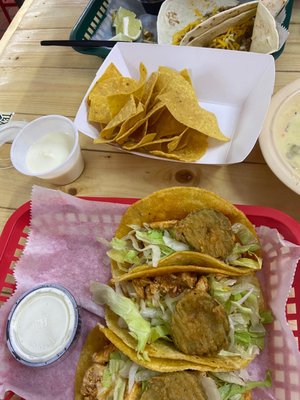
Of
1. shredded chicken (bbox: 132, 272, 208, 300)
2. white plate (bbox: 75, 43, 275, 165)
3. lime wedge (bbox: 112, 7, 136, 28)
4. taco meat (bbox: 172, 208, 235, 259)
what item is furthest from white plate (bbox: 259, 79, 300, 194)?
lime wedge (bbox: 112, 7, 136, 28)

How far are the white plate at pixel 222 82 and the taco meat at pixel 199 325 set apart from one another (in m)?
0.51

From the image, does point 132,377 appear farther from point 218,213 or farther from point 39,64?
point 39,64

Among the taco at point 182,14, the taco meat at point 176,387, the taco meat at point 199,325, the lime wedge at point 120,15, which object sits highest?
the lime wedge at point 120,15

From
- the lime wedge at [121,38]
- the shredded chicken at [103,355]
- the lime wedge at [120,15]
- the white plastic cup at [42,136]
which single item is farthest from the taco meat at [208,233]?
the lime wedge at [120,15]

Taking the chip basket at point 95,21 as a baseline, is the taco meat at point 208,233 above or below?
below

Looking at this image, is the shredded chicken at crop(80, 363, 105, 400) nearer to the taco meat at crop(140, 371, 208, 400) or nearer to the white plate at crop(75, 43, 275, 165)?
the taco meat at crop(140, 371, 208, 400)

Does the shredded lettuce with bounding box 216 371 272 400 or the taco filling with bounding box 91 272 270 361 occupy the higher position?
the taco filling with bounding box 91 272 270 361

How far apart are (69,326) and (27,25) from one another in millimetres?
1667

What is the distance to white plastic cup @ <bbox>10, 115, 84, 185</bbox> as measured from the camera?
143 cm

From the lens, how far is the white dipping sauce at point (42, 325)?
3.90 feet

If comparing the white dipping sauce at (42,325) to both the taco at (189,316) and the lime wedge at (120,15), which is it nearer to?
the taco at (189,316)

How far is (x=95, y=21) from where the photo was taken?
77.4 inches

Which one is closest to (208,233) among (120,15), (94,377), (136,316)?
(136,316)

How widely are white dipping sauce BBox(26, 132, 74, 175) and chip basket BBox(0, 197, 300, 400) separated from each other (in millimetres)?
161
